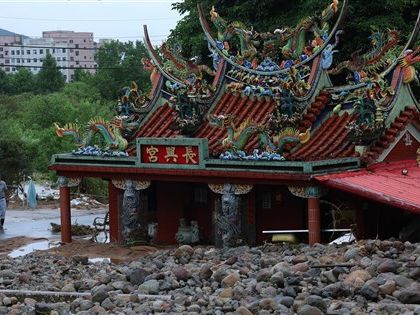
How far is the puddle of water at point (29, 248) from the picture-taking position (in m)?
20.8

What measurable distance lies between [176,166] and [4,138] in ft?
61.5

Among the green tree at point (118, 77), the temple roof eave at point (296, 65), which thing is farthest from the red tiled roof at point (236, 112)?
the green tree at point (118, 77)

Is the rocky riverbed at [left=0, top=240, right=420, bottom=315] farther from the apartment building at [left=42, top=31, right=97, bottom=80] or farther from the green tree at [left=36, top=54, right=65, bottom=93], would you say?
the apartment building at [left=42, top=31, right=97, bottom=80]

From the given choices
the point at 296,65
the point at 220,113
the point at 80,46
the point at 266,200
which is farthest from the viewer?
the point at 80,46

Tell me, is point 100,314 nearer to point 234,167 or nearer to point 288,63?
point 234,167

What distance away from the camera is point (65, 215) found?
21.1m

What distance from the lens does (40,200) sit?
34.6m

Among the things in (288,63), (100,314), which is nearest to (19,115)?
(288,63)

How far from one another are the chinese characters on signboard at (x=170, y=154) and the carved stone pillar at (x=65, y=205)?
2.28 metres

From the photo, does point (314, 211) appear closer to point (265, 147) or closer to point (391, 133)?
point (265, 147)

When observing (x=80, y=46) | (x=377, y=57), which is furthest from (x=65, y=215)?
(x=80, y=46)

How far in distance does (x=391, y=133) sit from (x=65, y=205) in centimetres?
768

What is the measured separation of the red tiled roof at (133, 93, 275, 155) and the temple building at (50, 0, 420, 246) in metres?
0.03

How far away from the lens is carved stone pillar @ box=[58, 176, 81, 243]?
21.1 meters
